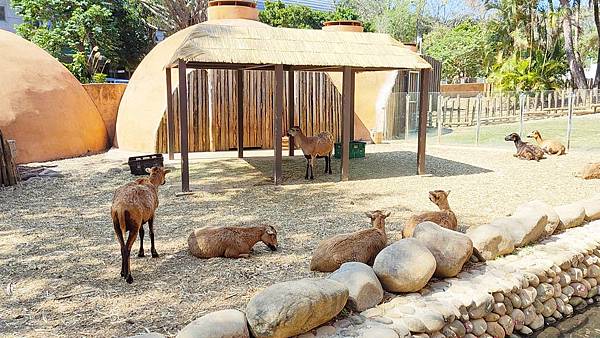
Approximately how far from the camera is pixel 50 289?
443cm

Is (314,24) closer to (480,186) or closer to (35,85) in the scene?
(35,85)

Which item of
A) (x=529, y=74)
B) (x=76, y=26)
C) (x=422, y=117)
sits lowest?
(x=422, y=117)

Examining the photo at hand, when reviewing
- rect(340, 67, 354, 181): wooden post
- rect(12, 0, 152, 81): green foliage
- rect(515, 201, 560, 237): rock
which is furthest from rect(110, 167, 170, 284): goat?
rect(12, 0, 152, 81): green foliage

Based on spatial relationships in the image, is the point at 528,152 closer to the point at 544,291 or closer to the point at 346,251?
the point at 544,291

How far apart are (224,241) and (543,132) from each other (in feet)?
48.0

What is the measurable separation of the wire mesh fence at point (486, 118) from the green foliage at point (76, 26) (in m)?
14.0

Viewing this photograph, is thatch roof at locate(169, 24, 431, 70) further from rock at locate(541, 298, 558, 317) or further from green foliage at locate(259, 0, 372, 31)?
green foliage at locate(259, 0, 372, 31)

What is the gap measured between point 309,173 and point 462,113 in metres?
11.9

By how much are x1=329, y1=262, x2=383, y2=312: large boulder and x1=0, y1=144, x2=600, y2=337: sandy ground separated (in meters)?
0.68

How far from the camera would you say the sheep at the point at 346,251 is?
186 inches

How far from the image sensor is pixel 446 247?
15.3ft

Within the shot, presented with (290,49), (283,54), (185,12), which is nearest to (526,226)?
(283,54)

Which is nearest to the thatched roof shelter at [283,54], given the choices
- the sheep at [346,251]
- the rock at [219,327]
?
the sheep at [346,251]

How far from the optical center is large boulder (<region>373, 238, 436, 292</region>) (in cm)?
425
